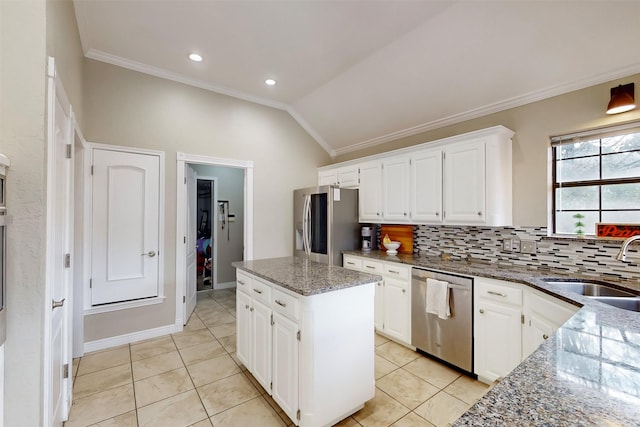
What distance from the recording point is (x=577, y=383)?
0.78m

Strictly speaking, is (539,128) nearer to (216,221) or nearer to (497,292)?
(497,292)

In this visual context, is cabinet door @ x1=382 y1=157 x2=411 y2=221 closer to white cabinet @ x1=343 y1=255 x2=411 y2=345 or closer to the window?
white cabinet @ x1=343 y1=255 x2=411 y2=345

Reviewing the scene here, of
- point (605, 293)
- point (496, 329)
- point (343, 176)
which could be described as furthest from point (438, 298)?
point (343, 176)

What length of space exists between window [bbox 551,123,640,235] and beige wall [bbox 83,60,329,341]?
10.4 feet

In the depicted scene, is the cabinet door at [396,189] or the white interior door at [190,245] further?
the white interior door at [190,245]

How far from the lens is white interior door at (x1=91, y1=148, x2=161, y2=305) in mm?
2980

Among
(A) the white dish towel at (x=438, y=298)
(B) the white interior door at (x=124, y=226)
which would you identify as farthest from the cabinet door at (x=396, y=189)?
(B) the white interior door at (x=124, y=226)

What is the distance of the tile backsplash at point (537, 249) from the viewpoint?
2.22 metres

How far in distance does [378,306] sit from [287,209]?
78.1 inches

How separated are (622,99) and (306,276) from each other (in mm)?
2762

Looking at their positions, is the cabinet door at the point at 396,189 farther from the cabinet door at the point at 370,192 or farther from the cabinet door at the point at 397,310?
the cabinet door at the point at 397,310

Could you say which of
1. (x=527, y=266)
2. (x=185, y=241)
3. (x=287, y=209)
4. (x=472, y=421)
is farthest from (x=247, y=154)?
(x=472, y=421)

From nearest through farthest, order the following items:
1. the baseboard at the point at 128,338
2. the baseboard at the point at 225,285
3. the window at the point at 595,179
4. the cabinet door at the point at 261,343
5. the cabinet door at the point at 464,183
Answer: the cabinet door at the point at 261,343 → the window at the point at 595,179 → the cabinet door at the point at 464,183 → the baseboard at the point at 128,338 → the baseboard at the point at 225,285

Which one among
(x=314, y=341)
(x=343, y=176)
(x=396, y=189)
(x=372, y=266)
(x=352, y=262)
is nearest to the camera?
(x=314, y=341)
